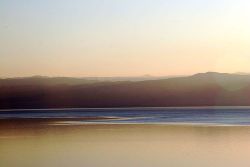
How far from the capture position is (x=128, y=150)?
58.4 feet

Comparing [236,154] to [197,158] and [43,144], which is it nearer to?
[197,158]

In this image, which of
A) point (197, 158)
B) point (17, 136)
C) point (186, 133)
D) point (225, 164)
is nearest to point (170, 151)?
point (197, 158)

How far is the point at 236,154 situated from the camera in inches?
646

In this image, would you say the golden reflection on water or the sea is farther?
the sea

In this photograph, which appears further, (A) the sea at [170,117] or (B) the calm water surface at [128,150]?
(A) the sea at [170,117]

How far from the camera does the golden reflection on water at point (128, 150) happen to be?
15422 millimetres

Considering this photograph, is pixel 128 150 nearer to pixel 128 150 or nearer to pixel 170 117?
pixel 128 150

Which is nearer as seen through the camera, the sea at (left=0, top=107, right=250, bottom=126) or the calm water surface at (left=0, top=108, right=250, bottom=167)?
the calm water surface at (left=0, top=108, right=250, bottom=167)

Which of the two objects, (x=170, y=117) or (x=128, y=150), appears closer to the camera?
(x=128, y=150)

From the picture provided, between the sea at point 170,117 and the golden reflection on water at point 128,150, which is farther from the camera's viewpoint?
the sea at point 170,117

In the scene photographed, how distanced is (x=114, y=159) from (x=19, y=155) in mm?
3550

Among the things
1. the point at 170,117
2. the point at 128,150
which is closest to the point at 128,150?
the point at 128,150

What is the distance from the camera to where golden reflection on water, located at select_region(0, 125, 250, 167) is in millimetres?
15422

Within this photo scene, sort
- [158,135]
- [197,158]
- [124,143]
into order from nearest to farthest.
Answer: 1. [197,158]
2. [124,143]
3. [158,135]
